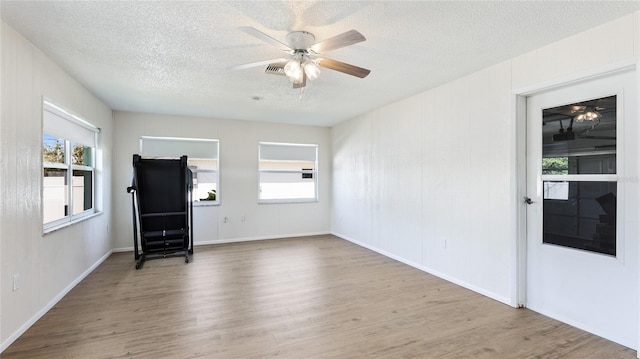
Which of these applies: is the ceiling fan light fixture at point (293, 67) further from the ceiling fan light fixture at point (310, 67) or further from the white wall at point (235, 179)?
the white wall at point (235, 179)

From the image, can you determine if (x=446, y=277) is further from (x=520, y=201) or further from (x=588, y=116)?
(x=588, y=116)

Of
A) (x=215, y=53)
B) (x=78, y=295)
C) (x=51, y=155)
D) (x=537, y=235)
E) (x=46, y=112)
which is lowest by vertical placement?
(x=78, y=295)

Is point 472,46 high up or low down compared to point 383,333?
up

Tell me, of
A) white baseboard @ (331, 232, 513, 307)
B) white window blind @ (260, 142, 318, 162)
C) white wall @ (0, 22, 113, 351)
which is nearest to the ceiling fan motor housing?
white wall @ (0, 22, 113, 351)

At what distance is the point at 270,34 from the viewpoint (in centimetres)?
245

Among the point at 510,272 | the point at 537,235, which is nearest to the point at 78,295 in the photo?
the point at 510,272

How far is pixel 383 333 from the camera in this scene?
2439mm

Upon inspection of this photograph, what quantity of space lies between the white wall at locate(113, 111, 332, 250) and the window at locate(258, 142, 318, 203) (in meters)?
0.15

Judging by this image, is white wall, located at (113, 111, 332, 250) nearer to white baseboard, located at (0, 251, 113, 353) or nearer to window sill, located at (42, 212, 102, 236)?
window sill, located at (42, 212, 102, 236)

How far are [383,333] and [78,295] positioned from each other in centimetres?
322

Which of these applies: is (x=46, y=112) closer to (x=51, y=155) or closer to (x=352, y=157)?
(x=51, y=155)

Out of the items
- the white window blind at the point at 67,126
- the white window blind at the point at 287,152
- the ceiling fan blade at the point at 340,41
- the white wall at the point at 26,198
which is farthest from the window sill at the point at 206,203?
the ceiling fan blade at the point at 340,41

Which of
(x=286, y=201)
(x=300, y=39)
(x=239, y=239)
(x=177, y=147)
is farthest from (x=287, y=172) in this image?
(x=300, y=39)

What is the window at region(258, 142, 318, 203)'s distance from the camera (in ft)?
20.7
